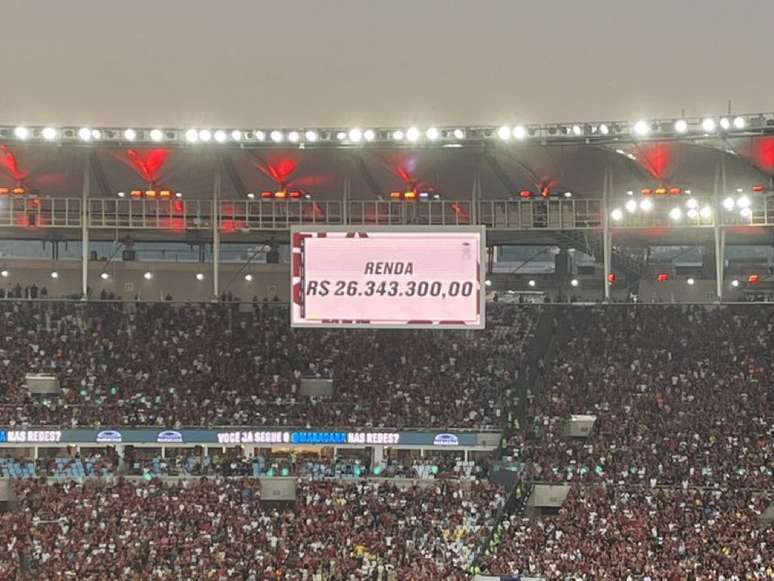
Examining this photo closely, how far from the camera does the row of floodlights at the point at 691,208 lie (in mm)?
46688

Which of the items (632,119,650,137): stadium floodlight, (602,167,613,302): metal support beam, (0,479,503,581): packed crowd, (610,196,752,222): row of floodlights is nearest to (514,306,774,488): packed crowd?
(602,167,613,302): metal support beam

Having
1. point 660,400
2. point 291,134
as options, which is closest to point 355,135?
point 291,134

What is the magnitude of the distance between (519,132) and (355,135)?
6.33 m

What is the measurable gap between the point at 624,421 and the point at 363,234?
12154mm

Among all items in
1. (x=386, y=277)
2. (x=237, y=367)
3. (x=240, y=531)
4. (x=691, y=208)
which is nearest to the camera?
(x=240, y=531)

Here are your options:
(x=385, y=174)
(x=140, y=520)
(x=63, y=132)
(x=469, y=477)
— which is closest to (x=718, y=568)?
(x=469, y=477)

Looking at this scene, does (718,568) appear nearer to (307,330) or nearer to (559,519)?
(559,519)

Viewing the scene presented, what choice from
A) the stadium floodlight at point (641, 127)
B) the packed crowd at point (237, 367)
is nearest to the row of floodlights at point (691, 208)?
the stadium floodlight at point (641, 127)

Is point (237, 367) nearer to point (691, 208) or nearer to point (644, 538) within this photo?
point (644, 538)

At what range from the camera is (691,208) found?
47.3 metres

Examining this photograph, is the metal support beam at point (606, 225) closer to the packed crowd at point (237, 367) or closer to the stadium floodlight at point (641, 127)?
the stadium floodlight at point (641, 127)

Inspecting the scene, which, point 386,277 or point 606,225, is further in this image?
point 606,225

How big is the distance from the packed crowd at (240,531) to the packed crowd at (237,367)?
464 centimetres

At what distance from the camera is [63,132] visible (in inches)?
1827
